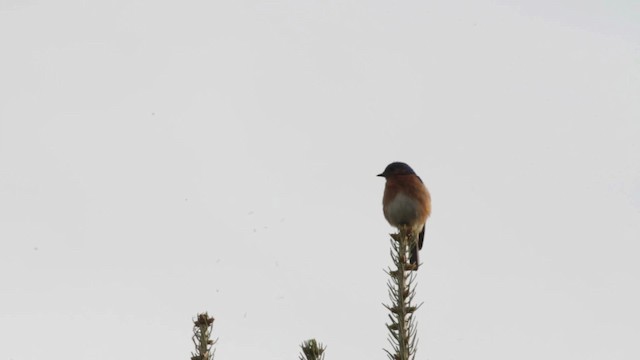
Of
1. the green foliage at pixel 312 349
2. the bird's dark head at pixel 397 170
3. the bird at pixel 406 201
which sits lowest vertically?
the green foliage at pixel 312 349

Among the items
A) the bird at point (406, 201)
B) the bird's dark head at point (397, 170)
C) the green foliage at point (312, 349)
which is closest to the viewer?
the green foliage at point (312, 349)

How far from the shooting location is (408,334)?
3883 millimetres

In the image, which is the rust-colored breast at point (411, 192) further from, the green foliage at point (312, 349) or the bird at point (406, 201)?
the green foliage at point (312, 349)

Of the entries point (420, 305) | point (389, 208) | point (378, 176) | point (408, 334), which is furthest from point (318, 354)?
point (378, 176)

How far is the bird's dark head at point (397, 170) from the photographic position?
1098 centimetres

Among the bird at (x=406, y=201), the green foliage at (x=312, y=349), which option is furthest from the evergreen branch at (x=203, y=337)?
the bird at (x=406, y=201)

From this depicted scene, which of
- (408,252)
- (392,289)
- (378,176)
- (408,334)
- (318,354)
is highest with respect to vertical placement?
(378,176)

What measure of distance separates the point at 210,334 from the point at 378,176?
24.5 ft

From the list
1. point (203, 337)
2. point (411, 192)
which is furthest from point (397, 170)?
point (203, 337)

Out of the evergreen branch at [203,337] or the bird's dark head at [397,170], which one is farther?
the bird's dark head at [397,170]

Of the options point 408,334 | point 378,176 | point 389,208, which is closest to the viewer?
point 408,334

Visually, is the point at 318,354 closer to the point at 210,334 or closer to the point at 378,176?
the point at 210,334

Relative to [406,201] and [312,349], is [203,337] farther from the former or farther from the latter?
[406,201]

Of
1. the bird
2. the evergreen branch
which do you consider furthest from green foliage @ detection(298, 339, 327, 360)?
the bird
